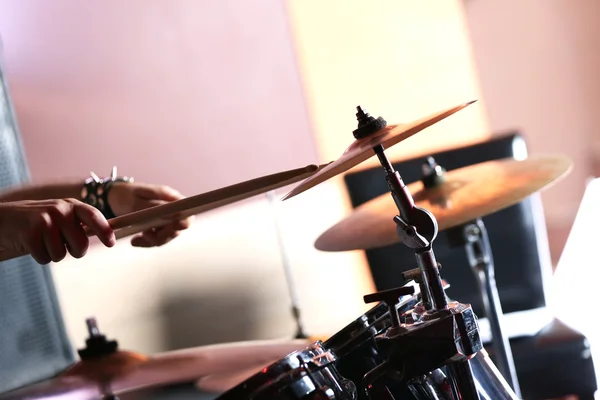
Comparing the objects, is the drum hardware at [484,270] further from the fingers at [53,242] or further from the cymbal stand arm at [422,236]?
the fingers at [53,242]

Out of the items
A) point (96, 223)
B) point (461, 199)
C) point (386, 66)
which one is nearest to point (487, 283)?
point (461, 199)

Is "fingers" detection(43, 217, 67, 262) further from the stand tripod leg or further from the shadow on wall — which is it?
the shadow on wall

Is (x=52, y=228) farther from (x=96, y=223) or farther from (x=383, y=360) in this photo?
(x=383, y=360)

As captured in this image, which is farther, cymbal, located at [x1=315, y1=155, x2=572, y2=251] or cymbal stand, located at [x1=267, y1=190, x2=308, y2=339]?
cymbal stand, located at [x1=267, y1=190, x2=308, y2=339]

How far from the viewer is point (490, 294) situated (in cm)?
128

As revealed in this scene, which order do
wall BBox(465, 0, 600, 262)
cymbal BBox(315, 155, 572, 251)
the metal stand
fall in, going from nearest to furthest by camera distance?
1. the metal stand
2. cymbal BBox(315, 155, 572, 251)
3. wall BBox(465, 0, 600, 262)

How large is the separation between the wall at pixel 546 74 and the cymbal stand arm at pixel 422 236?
2.80 metres

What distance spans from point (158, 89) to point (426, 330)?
116 cm

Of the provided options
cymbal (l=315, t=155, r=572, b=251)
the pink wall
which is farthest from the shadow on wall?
cymbal (l=315, t=155, r=572, b=251)

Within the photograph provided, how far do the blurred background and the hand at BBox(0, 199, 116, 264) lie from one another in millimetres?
876

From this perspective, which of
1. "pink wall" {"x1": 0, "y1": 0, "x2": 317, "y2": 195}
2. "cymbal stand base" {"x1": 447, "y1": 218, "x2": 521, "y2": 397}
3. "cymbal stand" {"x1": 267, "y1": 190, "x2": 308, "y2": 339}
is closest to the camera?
"cymbal stand base" {"x1": 447, "y1": 218, "x2": 521, "y2": 397}

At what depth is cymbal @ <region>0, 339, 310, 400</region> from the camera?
2.85 feet

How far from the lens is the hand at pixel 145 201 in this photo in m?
1.05

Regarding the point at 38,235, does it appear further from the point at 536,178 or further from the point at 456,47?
the point at 456,47
